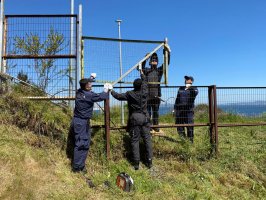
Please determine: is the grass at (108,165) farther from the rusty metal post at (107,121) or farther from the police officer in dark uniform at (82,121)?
the police officer in dark uniform at (82,121)

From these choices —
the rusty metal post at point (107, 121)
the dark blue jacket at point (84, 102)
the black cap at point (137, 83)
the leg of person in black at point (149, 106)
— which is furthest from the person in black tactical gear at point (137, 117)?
the leg of person in black at point (149, 106)

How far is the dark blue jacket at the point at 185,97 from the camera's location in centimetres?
938

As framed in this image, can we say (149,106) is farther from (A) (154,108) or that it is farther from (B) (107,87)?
(B) (107,87)

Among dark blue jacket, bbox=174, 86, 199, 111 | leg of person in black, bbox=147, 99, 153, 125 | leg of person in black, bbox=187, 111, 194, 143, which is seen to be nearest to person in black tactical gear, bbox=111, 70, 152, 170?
leg of person in black, bbox=147, 99, 153, 125

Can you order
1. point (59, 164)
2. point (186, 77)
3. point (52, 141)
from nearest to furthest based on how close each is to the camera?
point (59, 164) → point (52, 141) → point (186, 77)

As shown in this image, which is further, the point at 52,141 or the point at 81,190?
the point at 52,141

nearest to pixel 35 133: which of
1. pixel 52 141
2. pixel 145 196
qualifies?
pixel 52 141

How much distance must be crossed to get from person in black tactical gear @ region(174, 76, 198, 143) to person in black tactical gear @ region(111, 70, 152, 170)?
121 centimetres

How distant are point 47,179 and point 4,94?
268cm

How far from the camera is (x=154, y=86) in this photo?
9258 millimetres

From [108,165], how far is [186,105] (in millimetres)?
2586

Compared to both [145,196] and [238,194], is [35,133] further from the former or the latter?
[238,194]

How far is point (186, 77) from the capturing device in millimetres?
9758

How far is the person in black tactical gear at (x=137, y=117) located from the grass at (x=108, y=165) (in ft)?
1.26
